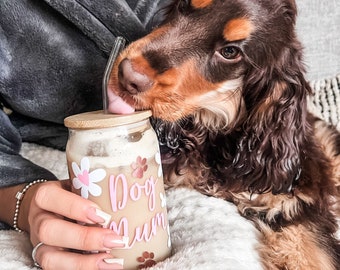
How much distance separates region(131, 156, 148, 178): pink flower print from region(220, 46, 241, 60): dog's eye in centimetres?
30

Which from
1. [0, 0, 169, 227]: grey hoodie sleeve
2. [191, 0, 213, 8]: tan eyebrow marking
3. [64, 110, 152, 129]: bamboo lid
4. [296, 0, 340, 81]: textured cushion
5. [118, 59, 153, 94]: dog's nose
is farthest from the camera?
[296, 0, 340, 81]: textured cushion

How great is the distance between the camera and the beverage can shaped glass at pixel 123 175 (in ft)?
2.38

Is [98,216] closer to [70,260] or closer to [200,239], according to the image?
[70,260]

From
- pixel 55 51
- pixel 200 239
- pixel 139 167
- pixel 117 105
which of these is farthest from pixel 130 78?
pixel 55 51

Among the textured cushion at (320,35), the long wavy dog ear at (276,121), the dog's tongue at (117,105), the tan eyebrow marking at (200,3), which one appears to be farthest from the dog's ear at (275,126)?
the textured cushion at (320,35)

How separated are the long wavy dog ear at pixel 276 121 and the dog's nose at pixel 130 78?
22cm

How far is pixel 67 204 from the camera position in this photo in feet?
2.53

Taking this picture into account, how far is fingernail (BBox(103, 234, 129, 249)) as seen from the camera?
Result: 74cm

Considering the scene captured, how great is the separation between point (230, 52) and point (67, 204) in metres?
0.38

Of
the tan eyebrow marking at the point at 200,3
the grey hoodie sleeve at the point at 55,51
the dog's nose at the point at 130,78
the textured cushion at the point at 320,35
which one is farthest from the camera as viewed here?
the textured cushion at the point at 320,35

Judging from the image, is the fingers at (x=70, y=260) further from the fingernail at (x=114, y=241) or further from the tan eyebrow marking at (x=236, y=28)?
the tan eyebrow marking at (x=236, y=28)

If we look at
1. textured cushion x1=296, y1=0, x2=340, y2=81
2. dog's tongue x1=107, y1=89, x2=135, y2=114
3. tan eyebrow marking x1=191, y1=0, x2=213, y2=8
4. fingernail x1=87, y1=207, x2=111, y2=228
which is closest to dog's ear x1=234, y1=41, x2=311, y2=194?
tan eyebrow marking x1=191, y1=0, x2=213, y2=8

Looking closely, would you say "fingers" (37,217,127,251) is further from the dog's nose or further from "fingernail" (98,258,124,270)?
the dog's nose

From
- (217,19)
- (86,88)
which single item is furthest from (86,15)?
(217,19)
